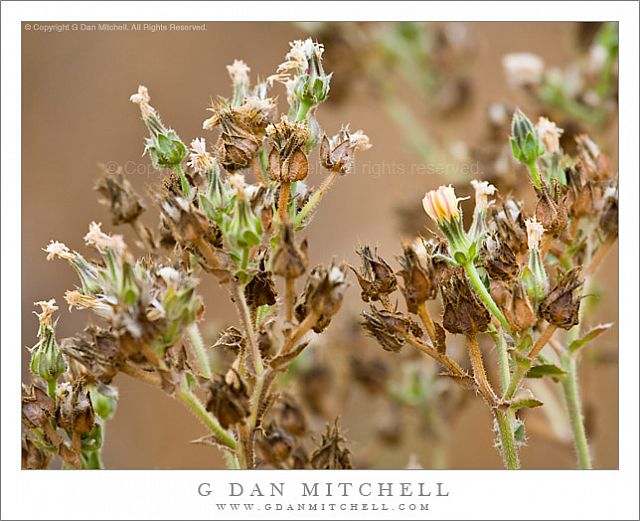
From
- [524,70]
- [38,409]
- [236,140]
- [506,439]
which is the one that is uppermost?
[524,70]

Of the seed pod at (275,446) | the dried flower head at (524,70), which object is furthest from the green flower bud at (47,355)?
the dried flower head at (524,70)

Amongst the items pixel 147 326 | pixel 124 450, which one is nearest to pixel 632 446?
pixel 147 326

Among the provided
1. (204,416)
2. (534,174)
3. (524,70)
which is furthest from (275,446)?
(524,70)

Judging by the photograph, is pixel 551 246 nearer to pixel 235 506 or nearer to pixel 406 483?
pixel 406 483

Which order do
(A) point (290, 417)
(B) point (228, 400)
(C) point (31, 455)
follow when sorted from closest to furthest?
1. (B) point (228, 400)
2. (C) point (31, 455)
3. (A) point (290, 417)

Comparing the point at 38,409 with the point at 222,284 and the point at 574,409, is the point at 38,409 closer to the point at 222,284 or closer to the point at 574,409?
the point at 222,284

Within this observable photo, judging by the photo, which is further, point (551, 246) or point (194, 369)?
point (551, 246)
